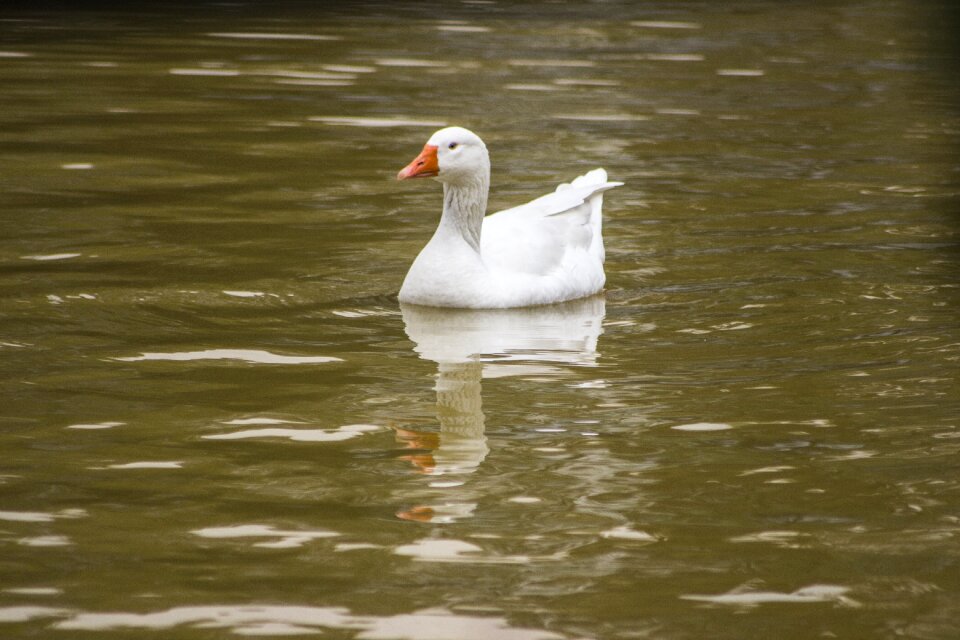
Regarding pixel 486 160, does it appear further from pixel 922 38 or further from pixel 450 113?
pixel 922 38

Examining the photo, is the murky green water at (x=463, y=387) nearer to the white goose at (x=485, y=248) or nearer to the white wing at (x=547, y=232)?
the white goose at (x=485, y=248)

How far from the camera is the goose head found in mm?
9470

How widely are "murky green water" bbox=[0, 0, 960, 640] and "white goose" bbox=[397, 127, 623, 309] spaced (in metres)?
0.15

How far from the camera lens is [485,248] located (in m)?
9.89

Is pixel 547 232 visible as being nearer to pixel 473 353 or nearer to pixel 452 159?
pixel 452 159

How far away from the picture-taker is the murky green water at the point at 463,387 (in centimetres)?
538

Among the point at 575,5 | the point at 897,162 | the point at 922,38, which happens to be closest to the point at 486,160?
the point at 897,162

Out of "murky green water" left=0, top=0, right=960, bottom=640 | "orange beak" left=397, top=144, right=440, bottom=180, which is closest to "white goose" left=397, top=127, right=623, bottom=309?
"orange beak" left=397, top=144, right=440, bottom=180

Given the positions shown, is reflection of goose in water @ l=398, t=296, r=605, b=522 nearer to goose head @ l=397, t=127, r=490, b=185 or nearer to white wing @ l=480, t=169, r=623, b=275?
white wing @ l=480, t=169, r=623, b=275

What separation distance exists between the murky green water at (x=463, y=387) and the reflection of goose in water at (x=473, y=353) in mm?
27

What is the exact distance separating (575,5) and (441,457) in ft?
75.4

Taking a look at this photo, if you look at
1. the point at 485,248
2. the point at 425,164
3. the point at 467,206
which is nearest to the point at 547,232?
the point at 485,248

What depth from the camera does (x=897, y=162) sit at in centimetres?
1462

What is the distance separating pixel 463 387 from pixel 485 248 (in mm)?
2265
